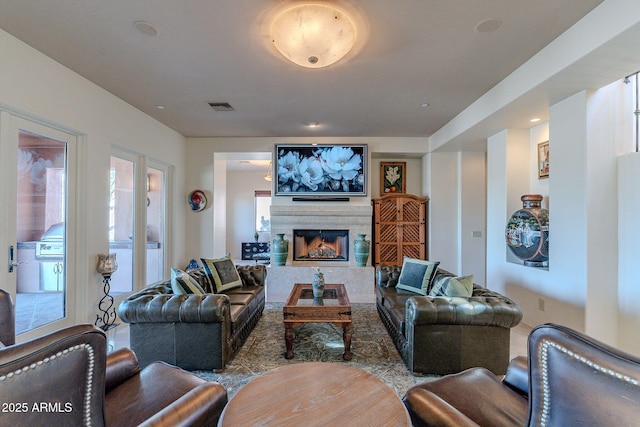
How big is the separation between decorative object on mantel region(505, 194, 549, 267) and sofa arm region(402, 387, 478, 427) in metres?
2.95

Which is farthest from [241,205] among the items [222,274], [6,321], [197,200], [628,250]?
[628,250]

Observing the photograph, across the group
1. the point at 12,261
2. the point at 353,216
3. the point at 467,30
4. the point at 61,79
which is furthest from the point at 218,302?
the point at 353,216

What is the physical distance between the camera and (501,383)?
64.6 inches

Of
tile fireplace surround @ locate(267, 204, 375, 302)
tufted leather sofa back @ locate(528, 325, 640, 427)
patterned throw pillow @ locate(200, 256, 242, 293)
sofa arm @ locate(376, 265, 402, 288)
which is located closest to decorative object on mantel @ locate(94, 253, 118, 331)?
patterned throw pillow @ locate(200, 256, 242, 293)

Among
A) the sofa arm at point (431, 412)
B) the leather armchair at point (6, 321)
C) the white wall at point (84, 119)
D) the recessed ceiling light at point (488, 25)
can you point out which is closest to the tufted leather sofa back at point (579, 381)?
the sofa arm at point (431, 412)

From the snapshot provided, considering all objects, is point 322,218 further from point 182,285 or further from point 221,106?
point 182,285

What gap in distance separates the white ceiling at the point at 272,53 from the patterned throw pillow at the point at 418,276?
7.18 ft

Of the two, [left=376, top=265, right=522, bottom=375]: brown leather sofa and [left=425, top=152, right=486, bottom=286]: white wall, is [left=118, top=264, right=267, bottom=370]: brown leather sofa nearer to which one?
[left=376, top=265, right=522, bottom=375]: brown leather sofa

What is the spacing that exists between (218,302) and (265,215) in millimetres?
7193

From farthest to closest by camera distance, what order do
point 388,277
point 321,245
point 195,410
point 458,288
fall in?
point 321,245 → point 388,277 → point 458,288 → point 195,410

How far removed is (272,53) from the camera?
2.78m

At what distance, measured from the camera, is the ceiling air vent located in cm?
410

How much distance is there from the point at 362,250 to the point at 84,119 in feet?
14.7

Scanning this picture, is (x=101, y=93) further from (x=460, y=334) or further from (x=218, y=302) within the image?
(x=460, y=334)
